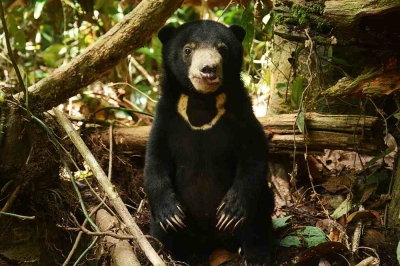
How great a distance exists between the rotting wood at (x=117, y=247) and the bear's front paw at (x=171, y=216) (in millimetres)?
363

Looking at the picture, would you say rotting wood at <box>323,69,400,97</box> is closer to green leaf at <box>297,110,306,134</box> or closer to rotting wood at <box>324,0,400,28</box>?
rotting wood at <box>324,0,400,28</box>

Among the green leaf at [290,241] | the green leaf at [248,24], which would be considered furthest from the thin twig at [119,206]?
the green leaf at [248,24]

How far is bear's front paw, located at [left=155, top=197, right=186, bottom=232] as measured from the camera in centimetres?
394

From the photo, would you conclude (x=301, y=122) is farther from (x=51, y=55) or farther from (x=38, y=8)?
(x=51, y=55)

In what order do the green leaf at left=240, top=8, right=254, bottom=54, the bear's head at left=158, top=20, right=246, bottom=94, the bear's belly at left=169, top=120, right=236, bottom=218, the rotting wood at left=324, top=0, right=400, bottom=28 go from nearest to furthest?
the rotting wood at left=324, top=0, right=400, bottom=28 → the bear's head at left=158, top=20, right=246, bottom=94 → the bear's belly at left=169, top=120, right=236, bottom=218 → the green leaf at left=240, top=8, right=254, bottom=54

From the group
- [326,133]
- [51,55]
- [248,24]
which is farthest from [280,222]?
[51,55]

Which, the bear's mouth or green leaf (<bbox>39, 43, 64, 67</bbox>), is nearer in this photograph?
the bear's mouth

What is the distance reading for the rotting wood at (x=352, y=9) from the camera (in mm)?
3029

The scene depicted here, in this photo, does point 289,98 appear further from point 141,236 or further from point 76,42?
point 76,42

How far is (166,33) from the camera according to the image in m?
4.39

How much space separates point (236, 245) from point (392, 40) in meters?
1.89

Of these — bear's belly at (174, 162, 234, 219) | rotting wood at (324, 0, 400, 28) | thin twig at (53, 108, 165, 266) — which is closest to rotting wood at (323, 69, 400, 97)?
rotting wood at (324, 0, 400, 28)

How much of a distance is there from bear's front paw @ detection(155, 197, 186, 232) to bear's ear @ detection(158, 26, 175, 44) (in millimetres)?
1312

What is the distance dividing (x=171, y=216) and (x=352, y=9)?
1.84 meters
